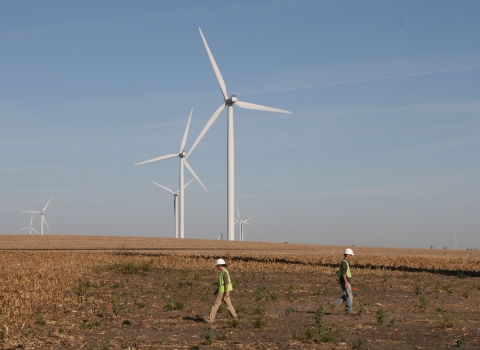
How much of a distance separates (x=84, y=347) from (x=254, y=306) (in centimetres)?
854

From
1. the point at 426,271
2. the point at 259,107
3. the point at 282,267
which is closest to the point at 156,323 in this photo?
the point at 282,267

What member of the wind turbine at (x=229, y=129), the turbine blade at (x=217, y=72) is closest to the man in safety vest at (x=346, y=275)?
the wind turbine at (x=229, y=129)

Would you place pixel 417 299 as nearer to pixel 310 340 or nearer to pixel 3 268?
pixel 310 340

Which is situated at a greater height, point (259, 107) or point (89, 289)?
point (259, 107)

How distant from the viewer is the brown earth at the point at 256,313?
16922 mm

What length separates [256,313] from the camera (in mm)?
21734

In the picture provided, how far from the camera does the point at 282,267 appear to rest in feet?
125

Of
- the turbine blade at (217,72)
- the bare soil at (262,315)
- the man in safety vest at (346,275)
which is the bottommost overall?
the bare soil at (262,315)

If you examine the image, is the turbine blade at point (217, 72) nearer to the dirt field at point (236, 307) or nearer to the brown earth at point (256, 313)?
the dirt field at point (236, 307)

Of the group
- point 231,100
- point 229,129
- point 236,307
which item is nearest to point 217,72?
point 231,100

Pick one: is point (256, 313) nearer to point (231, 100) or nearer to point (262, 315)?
point (262, 315)

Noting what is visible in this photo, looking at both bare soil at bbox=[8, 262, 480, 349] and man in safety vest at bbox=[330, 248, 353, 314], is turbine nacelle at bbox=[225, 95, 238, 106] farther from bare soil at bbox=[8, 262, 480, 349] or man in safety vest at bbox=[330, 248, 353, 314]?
man in safety vest at bbox=[330, 248, 353, 314]

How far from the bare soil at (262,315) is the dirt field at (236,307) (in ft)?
0.12

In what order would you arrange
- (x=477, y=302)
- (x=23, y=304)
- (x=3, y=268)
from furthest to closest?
1. (x=3, y=268)
2. (x=477, y=302)
3. (x=23, y=304)
